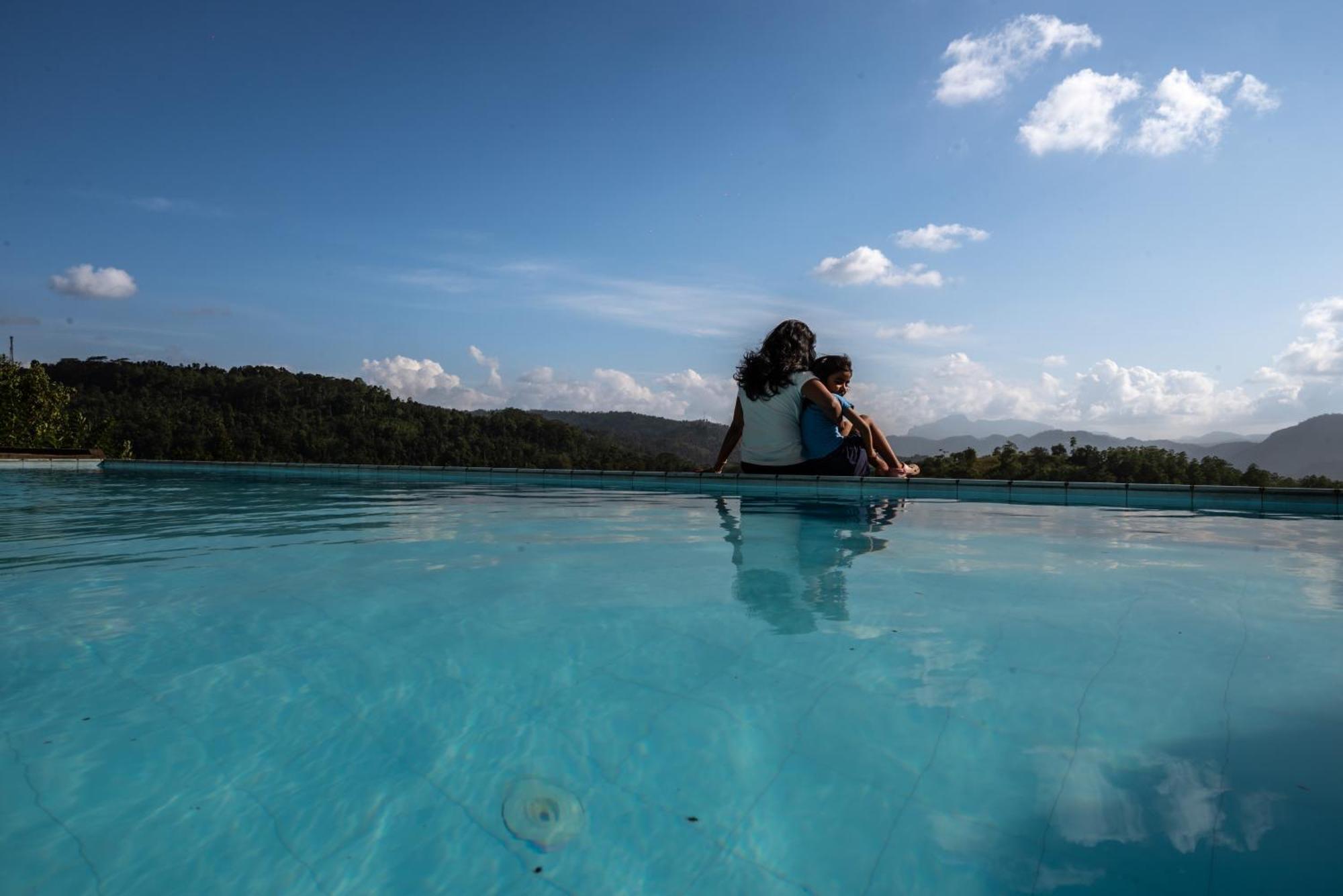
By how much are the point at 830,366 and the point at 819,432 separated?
66cm

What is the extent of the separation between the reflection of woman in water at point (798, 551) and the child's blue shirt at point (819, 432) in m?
0.65

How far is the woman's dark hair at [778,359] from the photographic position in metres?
6.02

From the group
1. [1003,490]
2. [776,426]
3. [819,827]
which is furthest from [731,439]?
[819,827]

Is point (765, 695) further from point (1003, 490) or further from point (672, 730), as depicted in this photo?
point (1003, 490)

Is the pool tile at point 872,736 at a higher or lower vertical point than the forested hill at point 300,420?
lower

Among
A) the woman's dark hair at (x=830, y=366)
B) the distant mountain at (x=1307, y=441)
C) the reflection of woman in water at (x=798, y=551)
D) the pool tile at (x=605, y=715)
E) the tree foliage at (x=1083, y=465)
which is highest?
the distant mountain at (x=1307, y=441)

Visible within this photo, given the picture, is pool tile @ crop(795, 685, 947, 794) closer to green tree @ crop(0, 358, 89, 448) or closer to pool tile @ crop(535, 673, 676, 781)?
pool tile @ crop(535, 673, 676, 781)

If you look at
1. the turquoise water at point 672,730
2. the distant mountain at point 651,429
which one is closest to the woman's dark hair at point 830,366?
the turquoise water at point 672,730

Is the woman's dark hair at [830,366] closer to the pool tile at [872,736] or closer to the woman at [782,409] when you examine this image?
the woman at [782,409]

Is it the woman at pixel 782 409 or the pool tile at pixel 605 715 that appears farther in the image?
the woman at pixel 782 409

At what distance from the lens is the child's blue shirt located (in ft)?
20.6

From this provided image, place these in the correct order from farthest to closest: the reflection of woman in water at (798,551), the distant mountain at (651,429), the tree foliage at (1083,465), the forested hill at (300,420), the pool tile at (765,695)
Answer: the distant mountain at (651,429), the forested hill at (300,420), the tree foliage at (1083,465), the reflection of woman in water at (798,551), the pool tile at (765,695)

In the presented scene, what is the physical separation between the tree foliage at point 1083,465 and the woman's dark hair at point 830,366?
5059 mm

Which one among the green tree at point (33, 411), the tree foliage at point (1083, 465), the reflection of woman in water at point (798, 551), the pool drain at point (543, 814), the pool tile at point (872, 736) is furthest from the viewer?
the green tree at point (33, 411)
